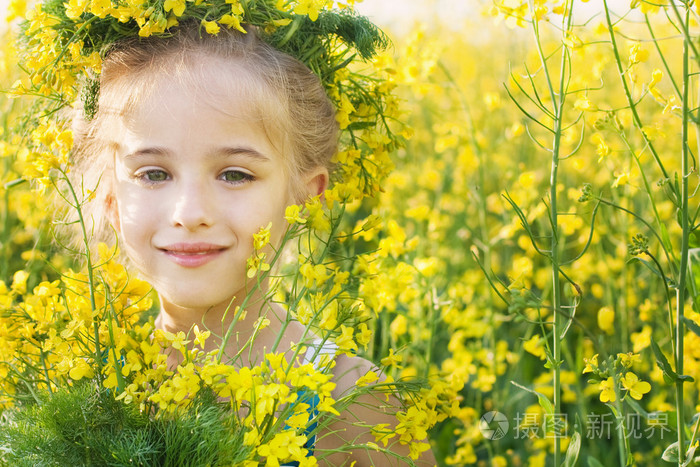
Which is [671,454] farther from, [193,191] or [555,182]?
[193,191]

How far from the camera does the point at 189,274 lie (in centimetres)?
125

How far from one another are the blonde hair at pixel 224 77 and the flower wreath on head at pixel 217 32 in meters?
0.02

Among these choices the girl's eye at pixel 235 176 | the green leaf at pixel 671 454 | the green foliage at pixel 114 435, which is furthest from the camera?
the girl's eye at pixel 235 176

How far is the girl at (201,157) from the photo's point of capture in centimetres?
122

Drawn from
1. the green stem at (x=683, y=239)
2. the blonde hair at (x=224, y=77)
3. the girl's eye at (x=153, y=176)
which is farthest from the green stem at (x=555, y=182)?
the girl's eye at (x=153, y=176)

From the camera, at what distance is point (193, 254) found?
4.06ft

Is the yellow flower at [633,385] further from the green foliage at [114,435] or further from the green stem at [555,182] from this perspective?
the green foliage at [114,435]

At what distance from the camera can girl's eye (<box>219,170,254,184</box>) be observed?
4.12ft

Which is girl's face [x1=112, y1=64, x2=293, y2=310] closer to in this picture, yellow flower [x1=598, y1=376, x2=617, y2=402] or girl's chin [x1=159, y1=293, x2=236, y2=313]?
girl's chin [x1=159, y1=293, x2=236, y2=313]

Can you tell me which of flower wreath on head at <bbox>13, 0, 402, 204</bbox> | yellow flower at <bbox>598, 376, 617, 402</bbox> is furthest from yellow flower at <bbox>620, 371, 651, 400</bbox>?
flower wreath on head at <bbox>13, 0, 402, 204</bbox>

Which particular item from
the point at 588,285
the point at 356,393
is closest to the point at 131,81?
the point at 356,393

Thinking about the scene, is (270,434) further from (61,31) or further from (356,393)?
(61,31)

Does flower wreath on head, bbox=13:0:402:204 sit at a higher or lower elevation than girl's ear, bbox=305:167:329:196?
higher

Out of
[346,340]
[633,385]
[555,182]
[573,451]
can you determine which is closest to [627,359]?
[633,385]
